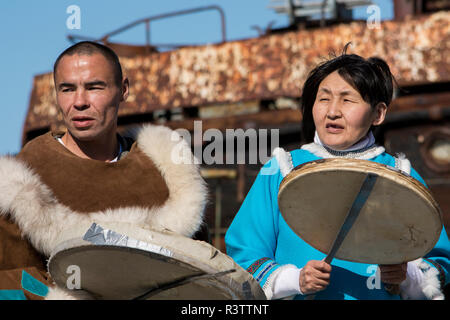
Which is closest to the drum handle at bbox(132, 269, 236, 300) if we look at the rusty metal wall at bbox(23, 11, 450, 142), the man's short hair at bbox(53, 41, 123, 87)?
the man's short hair at bbox(53, 41, 123, 87)

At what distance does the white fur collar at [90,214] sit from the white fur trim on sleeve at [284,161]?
0.33m

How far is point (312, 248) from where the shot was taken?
9.65ft

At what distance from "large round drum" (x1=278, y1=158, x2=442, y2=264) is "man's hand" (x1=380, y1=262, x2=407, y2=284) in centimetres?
9

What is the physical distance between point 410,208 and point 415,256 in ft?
0.78

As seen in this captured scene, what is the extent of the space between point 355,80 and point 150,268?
1234 millimetres

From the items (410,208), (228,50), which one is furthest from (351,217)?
(228,50)

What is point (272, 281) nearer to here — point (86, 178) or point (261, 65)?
point (86, 178)

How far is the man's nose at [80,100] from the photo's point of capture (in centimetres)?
291

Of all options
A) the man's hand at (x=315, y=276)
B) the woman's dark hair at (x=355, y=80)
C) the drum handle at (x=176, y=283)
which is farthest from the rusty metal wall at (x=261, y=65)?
the drum handle at (x=176, y=283)

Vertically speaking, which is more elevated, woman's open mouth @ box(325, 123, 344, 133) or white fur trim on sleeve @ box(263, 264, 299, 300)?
woman's open mouth @ box(325, 123, 344, 133)

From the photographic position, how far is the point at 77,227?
232cm

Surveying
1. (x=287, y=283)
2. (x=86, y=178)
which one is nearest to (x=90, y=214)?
(x=86, y=178)

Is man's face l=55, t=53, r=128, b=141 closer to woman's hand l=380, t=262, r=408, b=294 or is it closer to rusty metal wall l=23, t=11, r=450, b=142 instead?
woman's hand l=380, t=262, r=408, b=294

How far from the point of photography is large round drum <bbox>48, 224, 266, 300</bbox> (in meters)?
2.19
